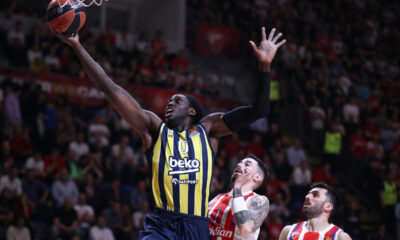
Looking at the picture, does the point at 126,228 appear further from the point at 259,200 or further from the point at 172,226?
the point at 172,226

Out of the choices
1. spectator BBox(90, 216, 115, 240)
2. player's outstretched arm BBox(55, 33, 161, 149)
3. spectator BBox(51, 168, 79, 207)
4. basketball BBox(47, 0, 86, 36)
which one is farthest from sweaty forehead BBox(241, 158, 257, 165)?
spectator BBox(51, 168, 79, 207)

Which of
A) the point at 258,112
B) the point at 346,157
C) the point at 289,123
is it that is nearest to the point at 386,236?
the point at 346,157

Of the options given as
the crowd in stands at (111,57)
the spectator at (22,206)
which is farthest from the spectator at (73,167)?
the crowd in stands at (111,57)

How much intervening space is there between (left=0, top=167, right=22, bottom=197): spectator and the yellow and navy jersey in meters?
6.28

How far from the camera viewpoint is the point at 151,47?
621 inches

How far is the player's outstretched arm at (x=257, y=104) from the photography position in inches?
174

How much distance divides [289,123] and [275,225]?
4946 millimetres

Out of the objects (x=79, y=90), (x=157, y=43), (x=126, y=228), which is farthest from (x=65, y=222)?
(x=157, y=43)

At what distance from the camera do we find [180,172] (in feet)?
14.7

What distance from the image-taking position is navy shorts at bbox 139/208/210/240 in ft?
14.3

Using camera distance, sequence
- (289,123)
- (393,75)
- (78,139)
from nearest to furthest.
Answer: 1. (78,139)
2. (289,123)
3. (393,75)

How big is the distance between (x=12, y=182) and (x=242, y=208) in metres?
6.14

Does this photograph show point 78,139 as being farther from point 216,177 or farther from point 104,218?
point 216,177

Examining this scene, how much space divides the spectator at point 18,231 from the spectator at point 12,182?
0.67 meters
